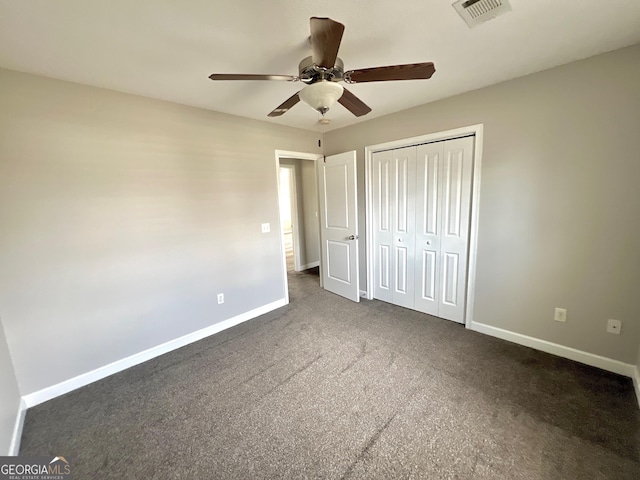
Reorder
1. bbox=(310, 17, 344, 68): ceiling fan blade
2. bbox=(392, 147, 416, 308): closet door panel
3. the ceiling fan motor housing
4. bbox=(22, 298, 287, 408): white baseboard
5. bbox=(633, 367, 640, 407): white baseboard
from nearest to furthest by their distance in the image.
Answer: bbox=(310, 17, 344, 68): ceiling fan blade, the ceiling fan motor housing, bbox=(633, 367, 640, 407): white baseboard, bbox=(22, 298, 287, 408): white baseboard, bbox=(392, 147, 416, 308): closet door panel

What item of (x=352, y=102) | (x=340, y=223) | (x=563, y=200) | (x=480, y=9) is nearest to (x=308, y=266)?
(x=340, y=223)

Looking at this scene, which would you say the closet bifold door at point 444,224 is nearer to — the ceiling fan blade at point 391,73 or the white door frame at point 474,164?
the white door frame at point 474,164

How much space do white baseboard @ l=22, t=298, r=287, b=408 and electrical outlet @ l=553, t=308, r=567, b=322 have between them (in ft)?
9.76

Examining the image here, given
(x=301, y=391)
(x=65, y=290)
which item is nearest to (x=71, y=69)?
(x=65, y=290)

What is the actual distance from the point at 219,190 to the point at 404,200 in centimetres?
211

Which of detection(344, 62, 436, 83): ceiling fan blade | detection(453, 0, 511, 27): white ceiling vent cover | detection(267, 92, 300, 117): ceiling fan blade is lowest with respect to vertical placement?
detection(344, 62, 436, 83): ceiling fan blade

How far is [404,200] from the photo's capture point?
3.08m

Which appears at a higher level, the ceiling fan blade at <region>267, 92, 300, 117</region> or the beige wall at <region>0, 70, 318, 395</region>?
the ceiling fan blade at <region>267, 92, 300, 117</region>

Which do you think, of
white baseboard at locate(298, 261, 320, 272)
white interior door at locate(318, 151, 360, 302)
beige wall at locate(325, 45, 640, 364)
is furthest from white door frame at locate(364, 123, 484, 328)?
white baseboard at locate(298, 261, 320, 272)

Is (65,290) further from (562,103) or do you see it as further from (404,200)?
(562,103)

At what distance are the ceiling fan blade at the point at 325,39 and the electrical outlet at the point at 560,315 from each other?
2.64 meters

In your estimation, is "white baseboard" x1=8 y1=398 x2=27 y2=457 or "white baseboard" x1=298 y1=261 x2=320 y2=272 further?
"white baseboard" x1=298 y1=261 x2=320 y2=272

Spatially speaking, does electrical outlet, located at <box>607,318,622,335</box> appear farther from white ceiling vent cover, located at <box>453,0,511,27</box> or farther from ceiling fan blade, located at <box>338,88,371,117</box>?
ceiling fan blade, located at <box>338,88,371,117</box>

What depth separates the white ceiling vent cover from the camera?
1287 mm
